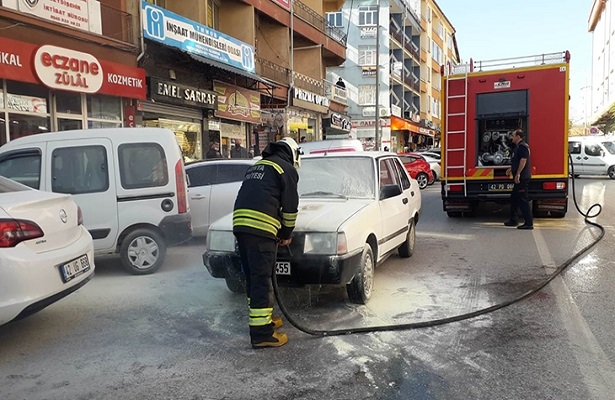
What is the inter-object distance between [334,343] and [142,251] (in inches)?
143

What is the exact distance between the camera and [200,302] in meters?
5.45

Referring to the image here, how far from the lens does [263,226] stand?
4.09m

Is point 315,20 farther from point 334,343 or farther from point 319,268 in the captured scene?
point 334,343

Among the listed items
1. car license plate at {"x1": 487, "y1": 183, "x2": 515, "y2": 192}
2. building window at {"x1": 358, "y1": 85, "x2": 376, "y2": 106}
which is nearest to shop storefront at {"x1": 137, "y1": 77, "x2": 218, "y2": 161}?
car license plate at {"x1": 487, "y1": 183, "x2": 515, "y2": 192}

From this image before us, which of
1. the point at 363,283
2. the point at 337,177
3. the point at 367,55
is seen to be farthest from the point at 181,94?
the point at 367,55

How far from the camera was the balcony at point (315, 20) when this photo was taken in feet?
78.4

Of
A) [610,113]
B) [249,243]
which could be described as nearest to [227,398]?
[249,243]

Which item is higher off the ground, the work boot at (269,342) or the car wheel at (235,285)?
the car wheel at (235,285)

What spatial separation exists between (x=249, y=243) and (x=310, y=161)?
2559 millimetres

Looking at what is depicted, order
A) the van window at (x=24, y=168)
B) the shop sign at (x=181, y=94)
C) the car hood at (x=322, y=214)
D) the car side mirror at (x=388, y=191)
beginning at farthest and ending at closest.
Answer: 1. the shop sign at (x=181, y=94)
2. the van window at (x=24, y=168)
3. the car side mirror at (x=388, y=191)
4. the car hood at (x=322, y=214)

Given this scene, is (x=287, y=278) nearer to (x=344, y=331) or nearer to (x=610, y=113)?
(x=344, y=331)

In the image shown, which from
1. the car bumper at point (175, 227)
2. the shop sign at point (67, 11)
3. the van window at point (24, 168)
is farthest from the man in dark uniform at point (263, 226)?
the shop sign at point (67, 11)

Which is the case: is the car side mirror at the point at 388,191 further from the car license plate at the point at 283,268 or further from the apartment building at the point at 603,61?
the apartment building at the point at 603,61

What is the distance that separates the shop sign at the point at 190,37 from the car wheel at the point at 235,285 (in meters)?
9.73
